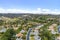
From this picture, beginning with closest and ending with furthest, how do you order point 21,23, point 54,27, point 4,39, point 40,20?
point 4,39 < point 21,23 < point 40,20 < point 54,27

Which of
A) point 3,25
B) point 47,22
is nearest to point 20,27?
point 3,25

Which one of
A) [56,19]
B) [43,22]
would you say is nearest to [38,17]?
[43,22]

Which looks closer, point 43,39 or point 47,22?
point 43,39

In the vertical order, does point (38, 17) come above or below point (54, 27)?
above

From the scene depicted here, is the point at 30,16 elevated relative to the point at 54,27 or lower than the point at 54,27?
elevated

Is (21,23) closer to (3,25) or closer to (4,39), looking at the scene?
(3,25)

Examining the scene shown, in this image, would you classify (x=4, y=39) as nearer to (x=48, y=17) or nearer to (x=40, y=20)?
(x=40, y=20)

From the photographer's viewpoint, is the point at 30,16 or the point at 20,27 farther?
the point at 30,16

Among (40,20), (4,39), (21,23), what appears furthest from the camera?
(40,20)

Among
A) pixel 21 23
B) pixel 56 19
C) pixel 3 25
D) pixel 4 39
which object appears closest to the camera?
pixel 4 39
